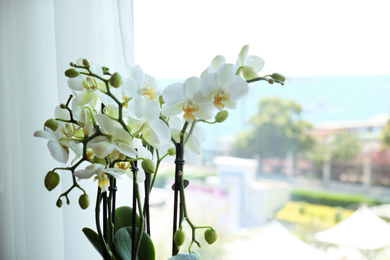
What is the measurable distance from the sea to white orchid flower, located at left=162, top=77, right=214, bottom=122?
4.69ft

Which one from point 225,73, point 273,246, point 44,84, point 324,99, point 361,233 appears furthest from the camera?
point 324,99

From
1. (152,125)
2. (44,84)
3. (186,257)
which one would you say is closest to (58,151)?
(152,125)

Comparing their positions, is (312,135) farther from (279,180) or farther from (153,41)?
(153,41)

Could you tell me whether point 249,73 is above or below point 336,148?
above

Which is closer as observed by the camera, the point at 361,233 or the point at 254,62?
the point at 254,62

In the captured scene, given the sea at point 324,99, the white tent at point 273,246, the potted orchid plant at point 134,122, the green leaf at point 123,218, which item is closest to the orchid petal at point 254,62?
the potted orchid plant at point 134,122

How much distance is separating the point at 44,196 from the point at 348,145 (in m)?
1.70

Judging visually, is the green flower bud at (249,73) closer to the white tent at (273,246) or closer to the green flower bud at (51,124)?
the green flower bud at (51,124)

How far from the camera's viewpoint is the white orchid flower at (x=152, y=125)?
0.51 metres

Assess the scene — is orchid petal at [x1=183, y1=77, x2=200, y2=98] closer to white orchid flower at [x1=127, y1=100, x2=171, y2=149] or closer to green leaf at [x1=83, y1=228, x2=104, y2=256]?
white orchid flower at [x1=127, y1=100, x2=171, y2=149]

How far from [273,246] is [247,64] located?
172cm

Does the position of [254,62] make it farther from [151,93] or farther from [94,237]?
[94,237]

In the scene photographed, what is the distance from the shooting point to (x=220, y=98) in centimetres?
50

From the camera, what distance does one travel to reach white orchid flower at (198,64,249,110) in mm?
490
